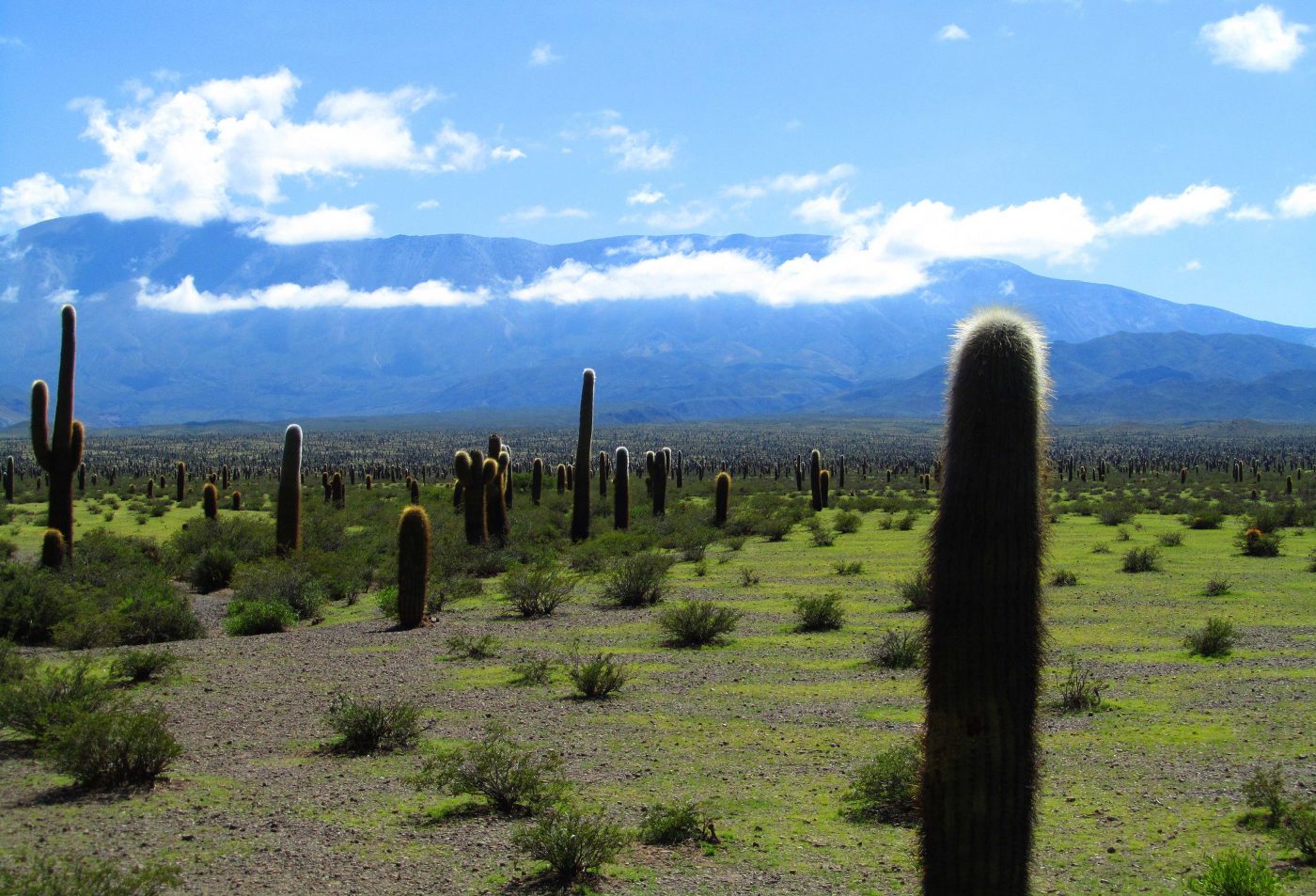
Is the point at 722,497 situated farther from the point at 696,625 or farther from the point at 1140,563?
the point at 696,625

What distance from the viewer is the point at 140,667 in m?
13.1

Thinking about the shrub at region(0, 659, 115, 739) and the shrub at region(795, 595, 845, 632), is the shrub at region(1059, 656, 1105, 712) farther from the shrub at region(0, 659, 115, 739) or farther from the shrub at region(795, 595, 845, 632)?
the shrub at region(0, 659, 115, 739)

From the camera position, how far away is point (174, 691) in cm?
1276

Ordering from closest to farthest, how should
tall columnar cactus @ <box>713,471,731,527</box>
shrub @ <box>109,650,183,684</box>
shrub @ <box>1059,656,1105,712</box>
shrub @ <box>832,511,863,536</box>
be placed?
shrub @ <box>1059,656,1105,712</box> < shrub @ <box>109,650,183,684</box> < shrub @ <box>832,511,863,536</box> < tall columnar cactus @ <box>713,471,731,527</box>

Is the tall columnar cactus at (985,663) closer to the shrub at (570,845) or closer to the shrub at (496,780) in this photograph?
the shrub at (570,845)

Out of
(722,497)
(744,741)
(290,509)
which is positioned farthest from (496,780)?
(722,497)

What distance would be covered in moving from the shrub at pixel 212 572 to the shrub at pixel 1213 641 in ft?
61.0

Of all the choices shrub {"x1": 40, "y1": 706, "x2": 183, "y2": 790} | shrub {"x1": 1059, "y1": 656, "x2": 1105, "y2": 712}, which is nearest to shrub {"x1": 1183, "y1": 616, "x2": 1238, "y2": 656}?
shrub {"x1": 1059, "y1": 656, "x2": 1105, "y2": 712}

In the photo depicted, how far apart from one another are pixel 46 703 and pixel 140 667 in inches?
127

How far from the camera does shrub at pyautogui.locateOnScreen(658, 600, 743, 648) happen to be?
648 inches

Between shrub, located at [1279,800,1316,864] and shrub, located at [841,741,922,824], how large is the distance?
2.62m

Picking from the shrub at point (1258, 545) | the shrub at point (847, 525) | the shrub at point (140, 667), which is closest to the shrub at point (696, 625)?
the shrub at point (140, 667)

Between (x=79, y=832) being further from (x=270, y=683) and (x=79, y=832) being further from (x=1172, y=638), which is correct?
(x=1172, y=638)

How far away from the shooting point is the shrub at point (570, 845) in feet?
24.1
